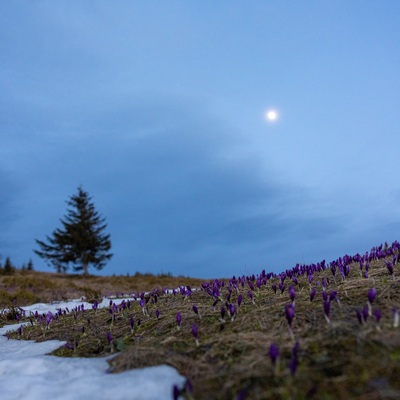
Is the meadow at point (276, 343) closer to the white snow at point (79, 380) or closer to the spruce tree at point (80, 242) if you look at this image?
the white snow at point (79, 380)

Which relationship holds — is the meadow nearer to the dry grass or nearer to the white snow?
the dry grass

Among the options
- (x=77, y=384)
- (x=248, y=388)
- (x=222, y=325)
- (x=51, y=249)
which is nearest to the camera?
(x=248, y=388)

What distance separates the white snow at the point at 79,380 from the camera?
125 inches

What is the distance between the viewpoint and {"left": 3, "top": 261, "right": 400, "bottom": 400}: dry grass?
2773mm

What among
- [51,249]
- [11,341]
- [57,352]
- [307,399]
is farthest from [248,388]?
[51,249]

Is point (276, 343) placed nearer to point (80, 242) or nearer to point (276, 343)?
point (276, 343)

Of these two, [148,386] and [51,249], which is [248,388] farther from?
[51,249]

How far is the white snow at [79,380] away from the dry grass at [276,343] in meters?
0.19

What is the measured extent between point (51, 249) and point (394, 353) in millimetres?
49912

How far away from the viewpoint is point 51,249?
4831 cm

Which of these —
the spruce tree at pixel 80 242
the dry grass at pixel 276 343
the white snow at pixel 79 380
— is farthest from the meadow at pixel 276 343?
the spruce tree at pixel 80 242

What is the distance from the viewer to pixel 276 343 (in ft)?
11.8

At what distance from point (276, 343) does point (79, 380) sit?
6.26ft

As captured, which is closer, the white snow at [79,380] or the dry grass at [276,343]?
the dry grass at [276,343]
